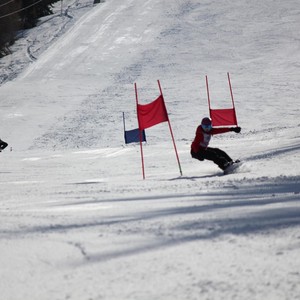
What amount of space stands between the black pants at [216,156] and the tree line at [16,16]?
32.5 meters

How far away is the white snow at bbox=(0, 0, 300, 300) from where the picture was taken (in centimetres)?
243

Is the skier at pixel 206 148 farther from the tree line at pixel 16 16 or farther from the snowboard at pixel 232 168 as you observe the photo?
the tree line at pixel 16 16

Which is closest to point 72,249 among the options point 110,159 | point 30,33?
point 110,159

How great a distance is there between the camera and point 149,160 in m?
13.5

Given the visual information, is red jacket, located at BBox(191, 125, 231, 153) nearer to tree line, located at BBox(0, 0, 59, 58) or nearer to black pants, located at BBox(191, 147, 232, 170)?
black pants, located at BBox(191, 147, 232, 170)

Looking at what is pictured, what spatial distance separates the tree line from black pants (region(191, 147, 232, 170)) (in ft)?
107

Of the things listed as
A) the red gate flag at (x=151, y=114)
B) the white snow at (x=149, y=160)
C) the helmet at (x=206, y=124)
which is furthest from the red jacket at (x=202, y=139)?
the red gate flag at (x=151, y=114)

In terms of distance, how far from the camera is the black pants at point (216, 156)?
32.4 feet

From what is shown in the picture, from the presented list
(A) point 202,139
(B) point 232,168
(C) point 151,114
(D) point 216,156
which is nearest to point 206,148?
(A) point 202,139

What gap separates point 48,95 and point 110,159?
48.6 feet

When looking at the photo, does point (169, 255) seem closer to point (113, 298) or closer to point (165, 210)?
point (113, 298)

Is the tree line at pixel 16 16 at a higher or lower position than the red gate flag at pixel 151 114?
lower

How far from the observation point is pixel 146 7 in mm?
47406

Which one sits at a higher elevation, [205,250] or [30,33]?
[205,250]
